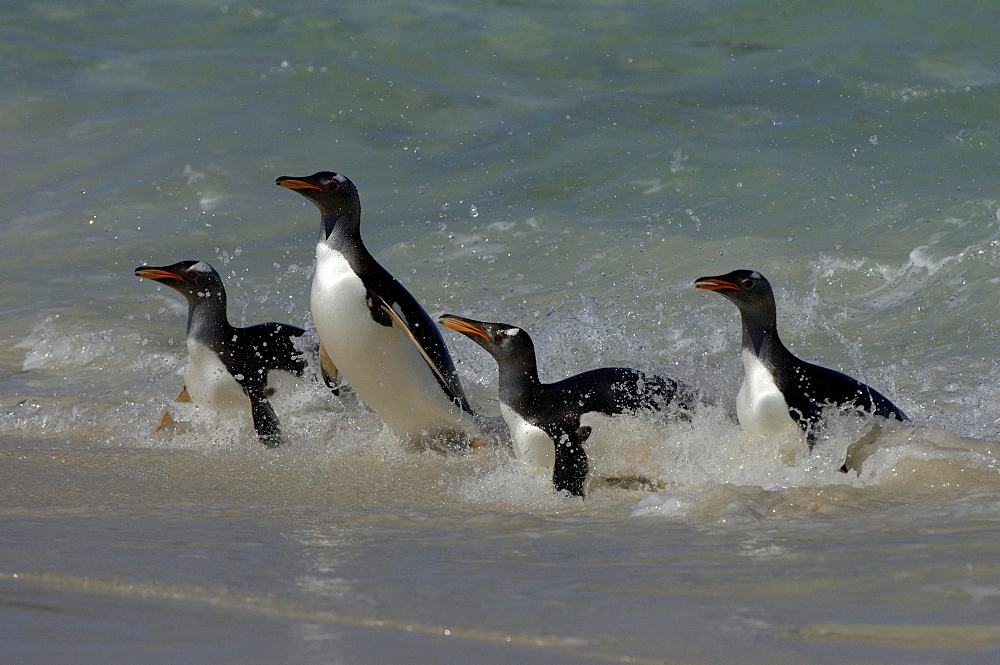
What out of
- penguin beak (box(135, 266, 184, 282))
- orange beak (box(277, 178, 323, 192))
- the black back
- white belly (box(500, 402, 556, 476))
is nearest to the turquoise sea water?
white belly (box(500, 402, 556, 476))

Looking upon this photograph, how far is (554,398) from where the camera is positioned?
3988mm

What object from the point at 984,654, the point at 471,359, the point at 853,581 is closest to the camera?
the point at 984,654

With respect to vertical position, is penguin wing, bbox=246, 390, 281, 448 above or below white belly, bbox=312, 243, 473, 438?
below

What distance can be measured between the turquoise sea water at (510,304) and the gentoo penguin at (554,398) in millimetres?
102

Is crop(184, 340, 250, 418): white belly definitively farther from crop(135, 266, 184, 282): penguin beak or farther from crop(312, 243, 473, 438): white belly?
crop(312, 243, 473, 438): white belly

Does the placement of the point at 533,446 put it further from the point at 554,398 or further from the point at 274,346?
the point at 274,346

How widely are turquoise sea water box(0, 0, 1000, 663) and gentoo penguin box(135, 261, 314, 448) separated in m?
0.12

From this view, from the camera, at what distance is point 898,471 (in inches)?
140

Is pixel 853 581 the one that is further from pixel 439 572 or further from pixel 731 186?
pixel 731 186

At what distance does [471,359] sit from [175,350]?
157 centimetres

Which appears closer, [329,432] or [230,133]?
[329,432]

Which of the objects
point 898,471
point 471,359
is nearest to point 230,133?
point 471,359

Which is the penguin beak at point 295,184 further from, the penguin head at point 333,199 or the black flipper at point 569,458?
the black flipper at point 569,458

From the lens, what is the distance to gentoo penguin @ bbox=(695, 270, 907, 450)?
3.84 metres
